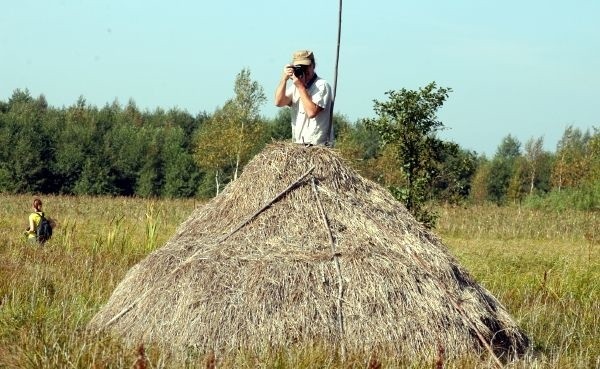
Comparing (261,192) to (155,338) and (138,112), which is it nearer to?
(155,338)

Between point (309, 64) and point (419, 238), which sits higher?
point (309, 64)

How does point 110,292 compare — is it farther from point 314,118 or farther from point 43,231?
point 43,231

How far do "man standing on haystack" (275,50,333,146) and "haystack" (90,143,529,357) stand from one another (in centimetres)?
27

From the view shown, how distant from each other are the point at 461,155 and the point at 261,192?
8069 millimetres

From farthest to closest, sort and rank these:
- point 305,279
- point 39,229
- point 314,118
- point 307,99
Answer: point 39,229 < point 314,118 < point 307,99 < point 305,279

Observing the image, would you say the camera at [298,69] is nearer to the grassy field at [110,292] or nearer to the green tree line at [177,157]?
the grassy field at [110,292]

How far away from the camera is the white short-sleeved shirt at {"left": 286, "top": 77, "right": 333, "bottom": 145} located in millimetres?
8359

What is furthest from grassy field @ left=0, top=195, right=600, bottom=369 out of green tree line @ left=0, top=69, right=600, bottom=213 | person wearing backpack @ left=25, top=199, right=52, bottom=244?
green tree line @ left=0, top=69, right=600, bottom=213

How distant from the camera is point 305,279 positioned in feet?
24.1

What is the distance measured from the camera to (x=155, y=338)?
289 inches

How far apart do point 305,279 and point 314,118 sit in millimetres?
1738

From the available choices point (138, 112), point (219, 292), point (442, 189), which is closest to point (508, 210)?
point (442, 189)

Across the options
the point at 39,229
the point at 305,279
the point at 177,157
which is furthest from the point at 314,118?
the point at 177,157

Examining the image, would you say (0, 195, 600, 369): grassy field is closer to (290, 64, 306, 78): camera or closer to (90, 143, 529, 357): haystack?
(90, 143, 529, 357): haystack
